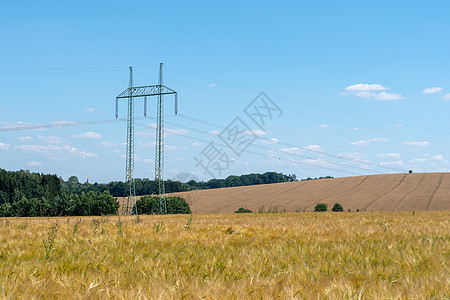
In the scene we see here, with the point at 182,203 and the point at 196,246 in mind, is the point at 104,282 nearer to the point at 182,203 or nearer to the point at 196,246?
the point at 196,246

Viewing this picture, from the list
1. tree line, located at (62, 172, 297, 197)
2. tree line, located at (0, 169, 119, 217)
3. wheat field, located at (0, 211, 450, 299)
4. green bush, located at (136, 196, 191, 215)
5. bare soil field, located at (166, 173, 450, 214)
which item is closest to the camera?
wheat field, located at (0, 211, 450, 299)

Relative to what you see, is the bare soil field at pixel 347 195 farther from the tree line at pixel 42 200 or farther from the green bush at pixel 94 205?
the tree line at pixel 42 200

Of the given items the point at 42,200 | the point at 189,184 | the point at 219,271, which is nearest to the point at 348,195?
→ the point at 42,200

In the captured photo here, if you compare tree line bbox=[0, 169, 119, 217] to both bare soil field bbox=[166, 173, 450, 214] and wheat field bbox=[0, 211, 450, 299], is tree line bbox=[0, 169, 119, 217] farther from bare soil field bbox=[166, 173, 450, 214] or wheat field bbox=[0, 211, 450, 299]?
wheat field bbox=[0, 211, 450, 299]

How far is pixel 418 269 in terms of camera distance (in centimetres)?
546

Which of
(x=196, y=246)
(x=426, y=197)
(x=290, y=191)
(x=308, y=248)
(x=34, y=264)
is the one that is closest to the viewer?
(x=34, y=264)

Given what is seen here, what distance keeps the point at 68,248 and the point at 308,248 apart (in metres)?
4.17

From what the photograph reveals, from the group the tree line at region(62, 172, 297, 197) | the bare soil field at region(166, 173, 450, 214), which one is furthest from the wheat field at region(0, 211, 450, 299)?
the tree line at region(62, 172, 297, 197)

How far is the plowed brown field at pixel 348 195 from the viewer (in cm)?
7325

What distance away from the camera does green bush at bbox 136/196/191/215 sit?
6475 centimetres

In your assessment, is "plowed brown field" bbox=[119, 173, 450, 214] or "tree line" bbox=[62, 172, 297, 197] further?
"tree line" bbox=[62, 172, 297, 197]

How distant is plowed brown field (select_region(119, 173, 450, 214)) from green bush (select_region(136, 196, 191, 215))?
2846mm

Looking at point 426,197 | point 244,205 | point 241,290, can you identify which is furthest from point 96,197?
point 241,290

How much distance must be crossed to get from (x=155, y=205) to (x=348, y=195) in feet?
132
